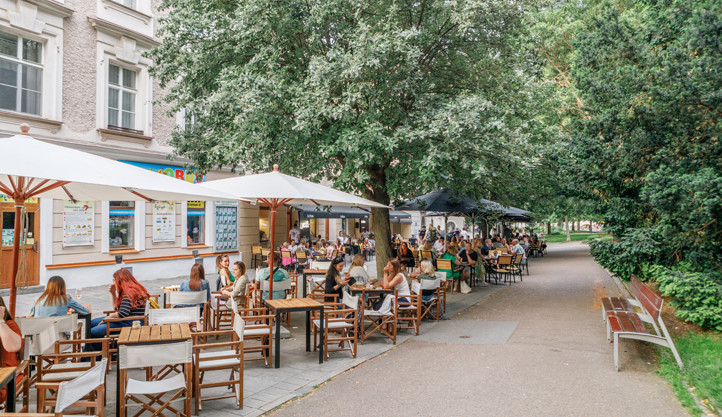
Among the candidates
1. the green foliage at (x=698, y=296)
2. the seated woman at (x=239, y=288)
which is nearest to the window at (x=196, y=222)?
the seated woman at (x=239, y=288)

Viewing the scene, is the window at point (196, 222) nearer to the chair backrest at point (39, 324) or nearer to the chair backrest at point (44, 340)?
the chair backrest at point (39, 324)

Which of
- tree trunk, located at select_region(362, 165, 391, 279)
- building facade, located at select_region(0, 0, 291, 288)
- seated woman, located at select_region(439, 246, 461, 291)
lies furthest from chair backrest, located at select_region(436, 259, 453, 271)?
building facade, located at select_region(0, 0, 291, 288)

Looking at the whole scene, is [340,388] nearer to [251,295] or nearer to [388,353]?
[388,353]

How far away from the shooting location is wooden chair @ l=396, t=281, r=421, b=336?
27.8ft

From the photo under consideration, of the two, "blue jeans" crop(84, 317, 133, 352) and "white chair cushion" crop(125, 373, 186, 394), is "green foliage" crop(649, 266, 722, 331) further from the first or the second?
"blue jeans" crop(84, 317, 133, 352)

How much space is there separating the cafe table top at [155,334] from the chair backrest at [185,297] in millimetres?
1903

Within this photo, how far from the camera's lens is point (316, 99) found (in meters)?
9.88

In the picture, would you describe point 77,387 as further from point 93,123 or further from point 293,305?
point 93,123

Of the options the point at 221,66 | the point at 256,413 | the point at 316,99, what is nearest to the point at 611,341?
the point at 256,413

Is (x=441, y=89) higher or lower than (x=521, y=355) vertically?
higher

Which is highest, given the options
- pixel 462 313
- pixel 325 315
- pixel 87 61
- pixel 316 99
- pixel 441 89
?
pixel 87 61

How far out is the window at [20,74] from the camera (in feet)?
40.2

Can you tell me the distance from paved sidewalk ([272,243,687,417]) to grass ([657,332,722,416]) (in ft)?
0.55

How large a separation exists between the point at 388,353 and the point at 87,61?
12.5m
